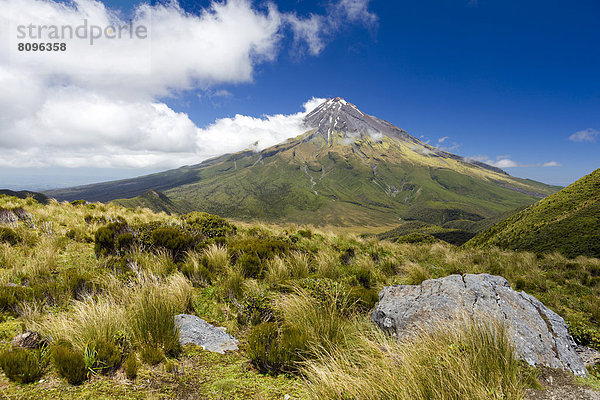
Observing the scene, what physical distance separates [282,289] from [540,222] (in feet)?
110

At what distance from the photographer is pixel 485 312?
4043 millimetres

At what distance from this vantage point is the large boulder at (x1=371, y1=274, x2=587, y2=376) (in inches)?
140

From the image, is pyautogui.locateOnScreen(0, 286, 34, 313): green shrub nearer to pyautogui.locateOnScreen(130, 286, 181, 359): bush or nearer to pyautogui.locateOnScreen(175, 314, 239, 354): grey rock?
pyautogui.locateOnScreen(130, 286, 181, 359): bush

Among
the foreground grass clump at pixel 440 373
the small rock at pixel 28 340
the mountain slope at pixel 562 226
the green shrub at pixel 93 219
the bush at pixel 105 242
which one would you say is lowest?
the mountain slope at pixel 562 226

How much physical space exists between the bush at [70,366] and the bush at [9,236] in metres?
7.56

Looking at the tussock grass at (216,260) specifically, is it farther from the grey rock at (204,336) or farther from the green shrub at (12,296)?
the green shrub at (12,296)

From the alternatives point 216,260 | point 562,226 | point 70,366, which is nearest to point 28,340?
point 70,366

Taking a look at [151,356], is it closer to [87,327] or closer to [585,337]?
[87,327]

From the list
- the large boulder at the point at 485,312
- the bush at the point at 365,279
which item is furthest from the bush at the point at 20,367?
the bush at the point at 365,279

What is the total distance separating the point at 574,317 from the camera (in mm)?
6953

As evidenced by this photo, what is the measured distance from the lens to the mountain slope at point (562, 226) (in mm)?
19234

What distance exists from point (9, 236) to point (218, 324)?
805 centimetres

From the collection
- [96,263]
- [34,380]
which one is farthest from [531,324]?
[96,263]

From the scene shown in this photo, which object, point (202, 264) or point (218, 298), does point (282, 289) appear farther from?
point (202, 264)
